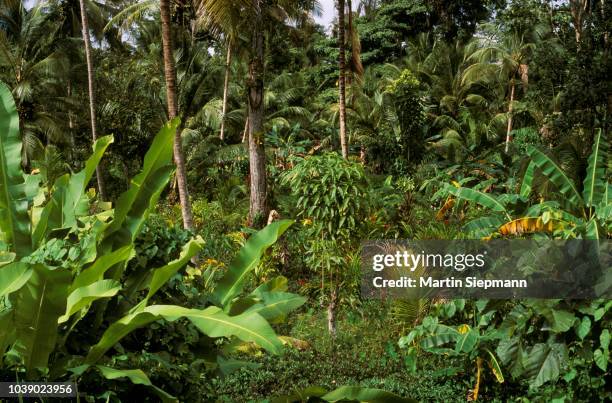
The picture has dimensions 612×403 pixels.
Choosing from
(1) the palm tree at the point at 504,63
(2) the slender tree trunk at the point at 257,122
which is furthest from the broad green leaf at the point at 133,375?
(1) the palm tree at the point at 504,63

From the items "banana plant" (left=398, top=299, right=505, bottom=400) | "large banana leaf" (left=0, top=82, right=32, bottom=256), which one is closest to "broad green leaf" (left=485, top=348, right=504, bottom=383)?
"banana plant" (left=398, top=299, right=505, bottom=400)

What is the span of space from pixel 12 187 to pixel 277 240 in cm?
485

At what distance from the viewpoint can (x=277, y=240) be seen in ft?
26.2

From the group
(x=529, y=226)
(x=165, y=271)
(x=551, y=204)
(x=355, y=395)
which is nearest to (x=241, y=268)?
(x=165, y=271)

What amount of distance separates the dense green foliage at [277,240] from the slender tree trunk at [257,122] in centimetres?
3

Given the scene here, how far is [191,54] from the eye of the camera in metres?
20.2

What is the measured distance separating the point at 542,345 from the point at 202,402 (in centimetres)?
230

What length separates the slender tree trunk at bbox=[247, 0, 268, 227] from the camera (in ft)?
31.6

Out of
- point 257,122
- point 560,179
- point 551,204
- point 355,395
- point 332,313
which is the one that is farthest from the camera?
point 257,122

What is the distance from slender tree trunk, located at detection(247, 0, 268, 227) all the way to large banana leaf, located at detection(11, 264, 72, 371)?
6.93 m

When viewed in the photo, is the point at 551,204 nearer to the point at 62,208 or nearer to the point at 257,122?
the point at 62,208

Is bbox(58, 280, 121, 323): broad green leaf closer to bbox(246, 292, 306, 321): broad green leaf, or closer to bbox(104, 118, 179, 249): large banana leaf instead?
bbox(104, 118, 179, 249): large banana leaf

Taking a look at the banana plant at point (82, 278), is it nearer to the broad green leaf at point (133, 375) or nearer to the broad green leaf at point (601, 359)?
the broad green leaf at point (133, 375)

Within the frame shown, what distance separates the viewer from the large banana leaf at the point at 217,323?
8.36 ft
